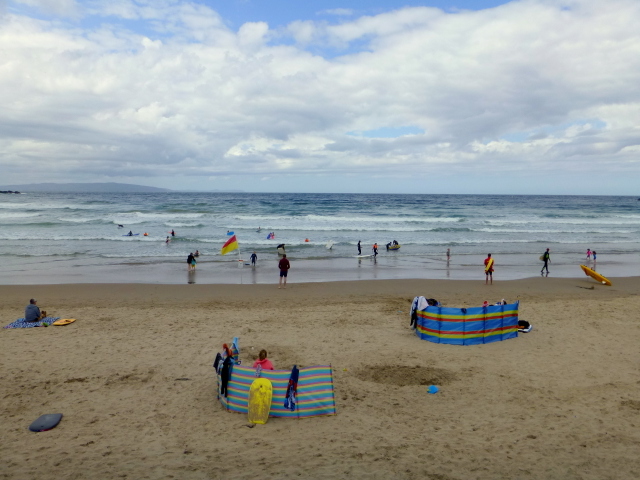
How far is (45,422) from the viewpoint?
7.05m

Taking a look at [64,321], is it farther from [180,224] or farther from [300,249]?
[180,224]

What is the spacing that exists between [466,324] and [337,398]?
4.25m

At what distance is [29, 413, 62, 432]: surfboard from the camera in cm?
691

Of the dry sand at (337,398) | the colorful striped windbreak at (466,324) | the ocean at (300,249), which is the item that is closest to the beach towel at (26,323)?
the dry sand at (337,398)

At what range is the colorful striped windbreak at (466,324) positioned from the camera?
10891mm

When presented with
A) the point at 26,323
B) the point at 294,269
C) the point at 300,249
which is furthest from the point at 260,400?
the point at 300,249

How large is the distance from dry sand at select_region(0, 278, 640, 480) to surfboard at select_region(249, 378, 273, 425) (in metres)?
0.19

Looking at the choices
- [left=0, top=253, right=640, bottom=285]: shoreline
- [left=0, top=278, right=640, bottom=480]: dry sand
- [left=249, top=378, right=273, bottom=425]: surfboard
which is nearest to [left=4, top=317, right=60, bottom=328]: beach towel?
[left=0, top=278, right=640, bottom=480]: dry sand

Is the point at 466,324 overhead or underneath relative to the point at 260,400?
overhead

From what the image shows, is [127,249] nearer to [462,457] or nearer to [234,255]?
[234,255]

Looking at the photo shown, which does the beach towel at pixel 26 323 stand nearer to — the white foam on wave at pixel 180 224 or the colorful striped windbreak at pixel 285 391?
the colorful striped windbreak at pixel 285 391

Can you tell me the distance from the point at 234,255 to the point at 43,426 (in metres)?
21.5

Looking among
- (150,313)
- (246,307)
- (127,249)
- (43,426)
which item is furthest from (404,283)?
(127,249)

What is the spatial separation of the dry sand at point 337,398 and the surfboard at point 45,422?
0.35ft
